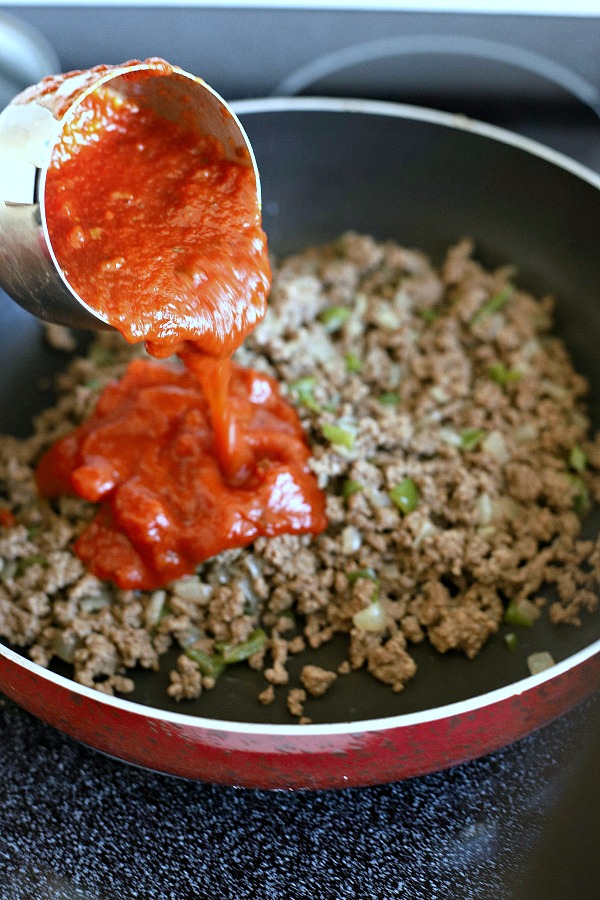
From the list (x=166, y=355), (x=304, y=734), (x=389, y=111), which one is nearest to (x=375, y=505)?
(x=166, y=355)

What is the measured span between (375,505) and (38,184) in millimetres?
817

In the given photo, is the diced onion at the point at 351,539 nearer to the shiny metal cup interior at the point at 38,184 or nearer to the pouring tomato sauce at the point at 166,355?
the pouring tomato sauce at the point at 166,355

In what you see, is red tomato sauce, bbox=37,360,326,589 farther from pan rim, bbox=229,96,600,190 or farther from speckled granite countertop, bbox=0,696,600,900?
pan rim, bbox=229,96,600,190

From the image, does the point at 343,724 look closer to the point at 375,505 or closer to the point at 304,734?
the point at 304,734

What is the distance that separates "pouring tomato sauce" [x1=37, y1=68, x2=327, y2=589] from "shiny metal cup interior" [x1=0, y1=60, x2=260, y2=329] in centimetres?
4

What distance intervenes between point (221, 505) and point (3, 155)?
672 millimetres

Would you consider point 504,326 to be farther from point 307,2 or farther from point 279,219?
point 307,2

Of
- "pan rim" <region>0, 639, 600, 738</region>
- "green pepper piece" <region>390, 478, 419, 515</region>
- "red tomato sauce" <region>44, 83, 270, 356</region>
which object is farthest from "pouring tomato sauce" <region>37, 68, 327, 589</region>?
"pan rim" <region>0, 639, 600, 738</region>

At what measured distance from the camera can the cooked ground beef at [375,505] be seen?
1.47 meters

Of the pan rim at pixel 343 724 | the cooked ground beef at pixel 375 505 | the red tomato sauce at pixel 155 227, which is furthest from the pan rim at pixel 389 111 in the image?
the pan rim at pixel 343 724

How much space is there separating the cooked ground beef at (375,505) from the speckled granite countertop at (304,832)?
17 cm

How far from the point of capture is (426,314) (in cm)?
200

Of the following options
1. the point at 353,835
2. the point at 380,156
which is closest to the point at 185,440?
the point at 353,835

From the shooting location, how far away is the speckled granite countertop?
1182mm
